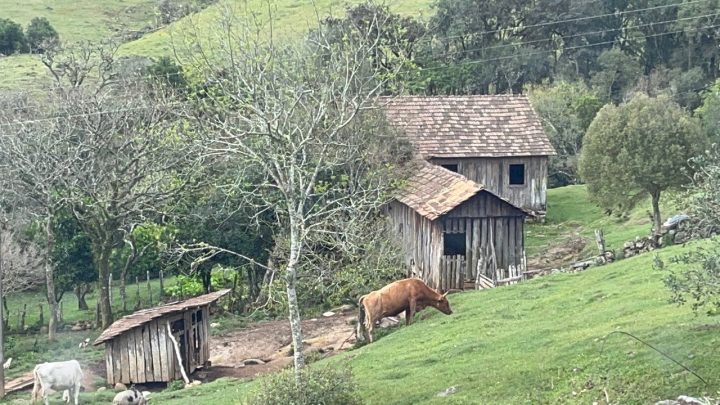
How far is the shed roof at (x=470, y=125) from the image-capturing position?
4134 centimetres

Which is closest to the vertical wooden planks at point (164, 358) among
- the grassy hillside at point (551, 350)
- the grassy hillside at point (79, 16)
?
the grassy hillside at point (551, 350)

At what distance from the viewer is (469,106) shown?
143 ft

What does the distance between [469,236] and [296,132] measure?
24.6 feet

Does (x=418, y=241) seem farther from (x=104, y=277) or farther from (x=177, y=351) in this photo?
(x=104, y=277)

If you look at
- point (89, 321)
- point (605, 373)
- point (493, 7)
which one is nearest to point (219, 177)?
point (89, 321)

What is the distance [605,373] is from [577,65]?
190 feet

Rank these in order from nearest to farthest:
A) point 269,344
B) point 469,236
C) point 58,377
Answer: point 58,377, point 269,344, point 469,236

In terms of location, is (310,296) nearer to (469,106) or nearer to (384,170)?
(384,170)

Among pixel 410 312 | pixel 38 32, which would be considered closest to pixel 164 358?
pixel 410 312

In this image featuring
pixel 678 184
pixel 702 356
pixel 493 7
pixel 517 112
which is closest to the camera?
pixel 702 356

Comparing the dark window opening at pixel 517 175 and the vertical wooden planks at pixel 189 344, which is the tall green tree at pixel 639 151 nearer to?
the dark window opening at pixel 517 175

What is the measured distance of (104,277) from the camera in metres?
33.0

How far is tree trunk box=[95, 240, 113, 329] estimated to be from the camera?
33.0 meters

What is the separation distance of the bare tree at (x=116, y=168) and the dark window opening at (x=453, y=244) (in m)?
9.54
